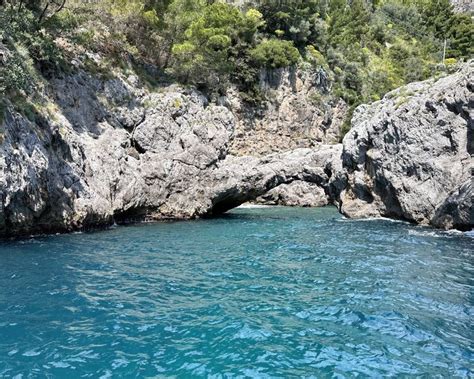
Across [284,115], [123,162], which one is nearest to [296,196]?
[284,115]

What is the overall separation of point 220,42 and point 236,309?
34.5 metres

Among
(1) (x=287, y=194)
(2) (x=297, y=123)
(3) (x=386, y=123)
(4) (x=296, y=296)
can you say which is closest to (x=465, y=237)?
(3) (x=386, y=123)

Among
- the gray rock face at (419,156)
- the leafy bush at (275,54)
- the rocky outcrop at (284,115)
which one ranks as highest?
the leafy bush at (275,54)

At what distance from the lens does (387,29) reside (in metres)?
90.7

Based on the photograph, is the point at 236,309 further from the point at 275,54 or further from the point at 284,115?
the point at 275,54

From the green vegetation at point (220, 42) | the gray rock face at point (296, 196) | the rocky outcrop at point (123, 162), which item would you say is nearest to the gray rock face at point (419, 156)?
the rocky outcrop at point (123, 162)

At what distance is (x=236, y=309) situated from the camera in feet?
35.3

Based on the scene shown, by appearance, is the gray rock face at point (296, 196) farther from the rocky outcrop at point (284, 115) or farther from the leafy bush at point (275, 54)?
the leafy bush at point (275, 54)

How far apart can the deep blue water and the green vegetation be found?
430 inches

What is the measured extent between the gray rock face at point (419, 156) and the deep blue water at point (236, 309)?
205 inches

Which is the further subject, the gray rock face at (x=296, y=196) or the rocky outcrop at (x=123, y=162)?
the gray rock face at (x=296, y=196)

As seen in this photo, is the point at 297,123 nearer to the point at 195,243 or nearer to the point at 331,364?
the point at 195,243

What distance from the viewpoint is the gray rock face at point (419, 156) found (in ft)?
77.4

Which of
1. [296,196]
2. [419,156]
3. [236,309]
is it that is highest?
[419,156]
